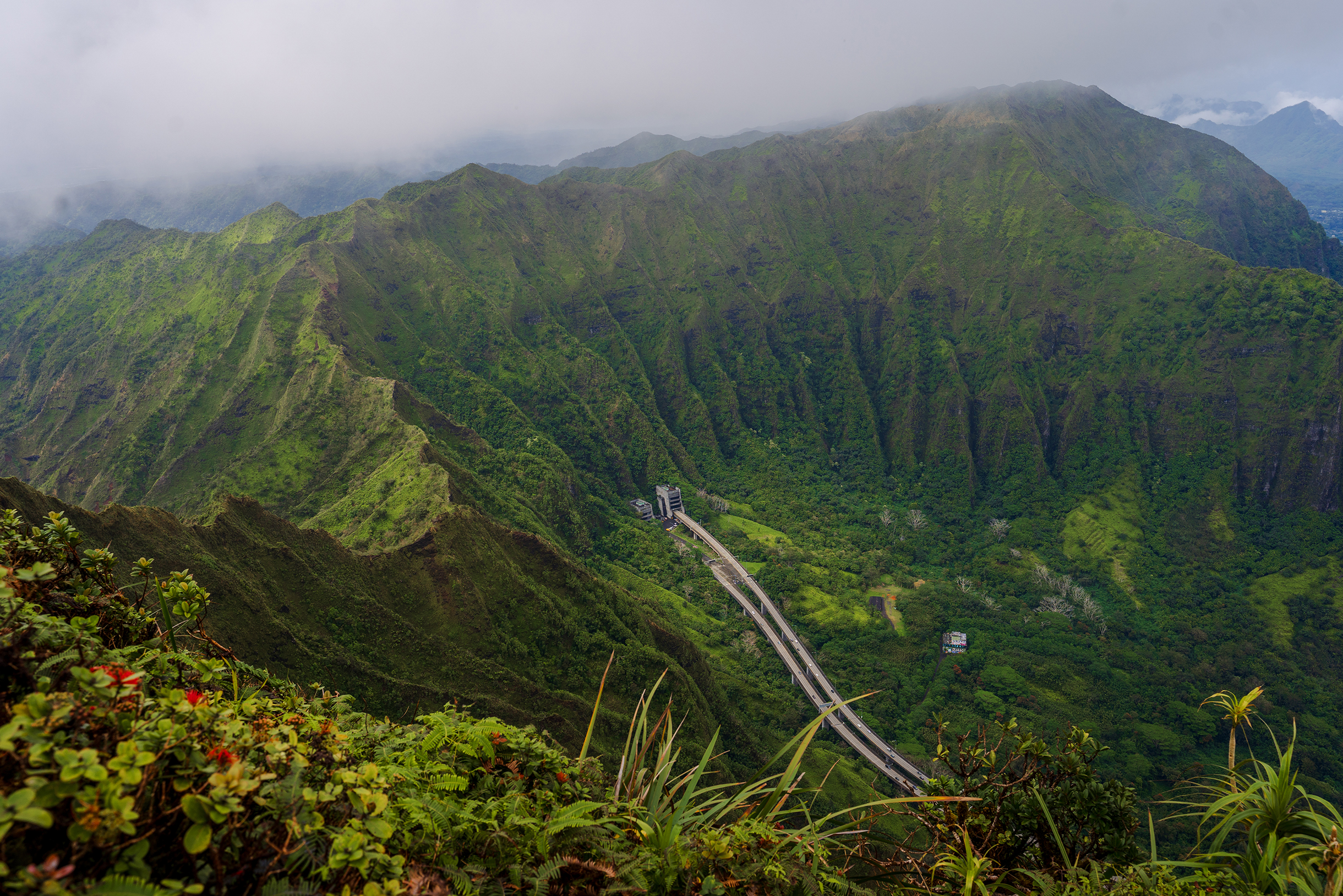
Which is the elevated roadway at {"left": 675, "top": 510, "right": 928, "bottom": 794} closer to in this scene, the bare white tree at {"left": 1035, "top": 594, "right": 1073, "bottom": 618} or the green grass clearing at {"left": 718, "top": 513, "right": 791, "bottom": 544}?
the green grass clearing at {"left": 718, "top": 513, "right": 791, "bottom": 544}

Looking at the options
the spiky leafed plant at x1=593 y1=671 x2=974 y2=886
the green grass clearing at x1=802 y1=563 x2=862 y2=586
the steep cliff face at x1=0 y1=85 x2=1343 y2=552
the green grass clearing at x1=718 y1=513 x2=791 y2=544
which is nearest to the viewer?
the spiky leafed plant at x1=593 y1=671 x2=974 y2=886

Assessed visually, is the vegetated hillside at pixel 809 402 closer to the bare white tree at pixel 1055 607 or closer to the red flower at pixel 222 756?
the bare white tree at pixel 1055 607

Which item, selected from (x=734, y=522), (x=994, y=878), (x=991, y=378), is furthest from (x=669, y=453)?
(x=994, y=878)

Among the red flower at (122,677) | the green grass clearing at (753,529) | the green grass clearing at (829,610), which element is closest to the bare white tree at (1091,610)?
the green grass clearing at (829,610)

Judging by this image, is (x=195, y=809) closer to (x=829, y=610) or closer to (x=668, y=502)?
(x=829, y=610)

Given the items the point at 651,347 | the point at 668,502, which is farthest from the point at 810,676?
the point at 651,347

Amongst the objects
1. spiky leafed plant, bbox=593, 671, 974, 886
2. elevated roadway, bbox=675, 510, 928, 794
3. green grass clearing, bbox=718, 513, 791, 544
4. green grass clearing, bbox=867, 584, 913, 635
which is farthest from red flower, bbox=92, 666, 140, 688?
green grass clearing, bbox=718, 513, 791, 544

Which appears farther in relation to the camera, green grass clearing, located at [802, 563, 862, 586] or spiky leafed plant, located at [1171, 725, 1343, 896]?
green grass clearing, located at [802, 563, 862, 586]
